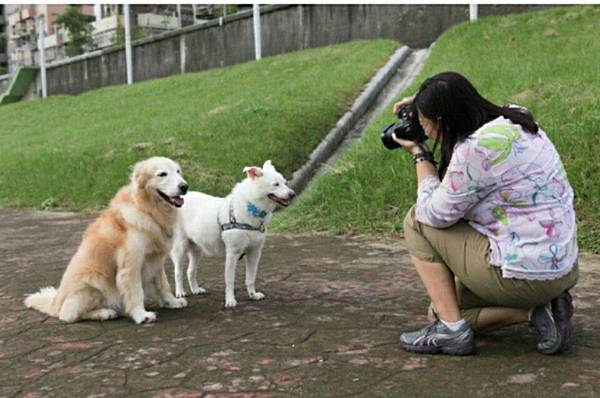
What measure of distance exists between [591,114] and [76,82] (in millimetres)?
26276

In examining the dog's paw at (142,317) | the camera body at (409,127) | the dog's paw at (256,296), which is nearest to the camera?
the camera body at (409,127)

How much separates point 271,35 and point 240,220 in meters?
17.0

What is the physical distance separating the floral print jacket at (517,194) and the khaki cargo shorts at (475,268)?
6cm

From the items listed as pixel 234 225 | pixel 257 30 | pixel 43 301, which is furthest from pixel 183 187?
pixel 257 30

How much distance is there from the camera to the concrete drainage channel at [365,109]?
406 inches

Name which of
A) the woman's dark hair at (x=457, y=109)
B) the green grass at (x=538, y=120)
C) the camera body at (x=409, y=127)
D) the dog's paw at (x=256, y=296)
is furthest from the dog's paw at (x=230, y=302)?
the green grass at (x=538, y=120)

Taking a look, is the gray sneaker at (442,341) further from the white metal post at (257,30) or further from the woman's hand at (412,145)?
the white metal post at (257,30)

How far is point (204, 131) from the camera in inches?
462

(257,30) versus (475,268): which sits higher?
(257,30)

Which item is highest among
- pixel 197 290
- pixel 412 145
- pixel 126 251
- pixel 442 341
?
pixel 412 145

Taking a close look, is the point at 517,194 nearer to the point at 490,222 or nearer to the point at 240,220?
the point at 490,222

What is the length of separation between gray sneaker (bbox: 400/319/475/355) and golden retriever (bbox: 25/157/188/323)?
182cm

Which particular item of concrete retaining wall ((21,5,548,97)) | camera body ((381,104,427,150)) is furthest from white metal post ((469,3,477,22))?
camera body ((381,104,427,150))

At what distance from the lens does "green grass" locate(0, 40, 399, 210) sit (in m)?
10.6
